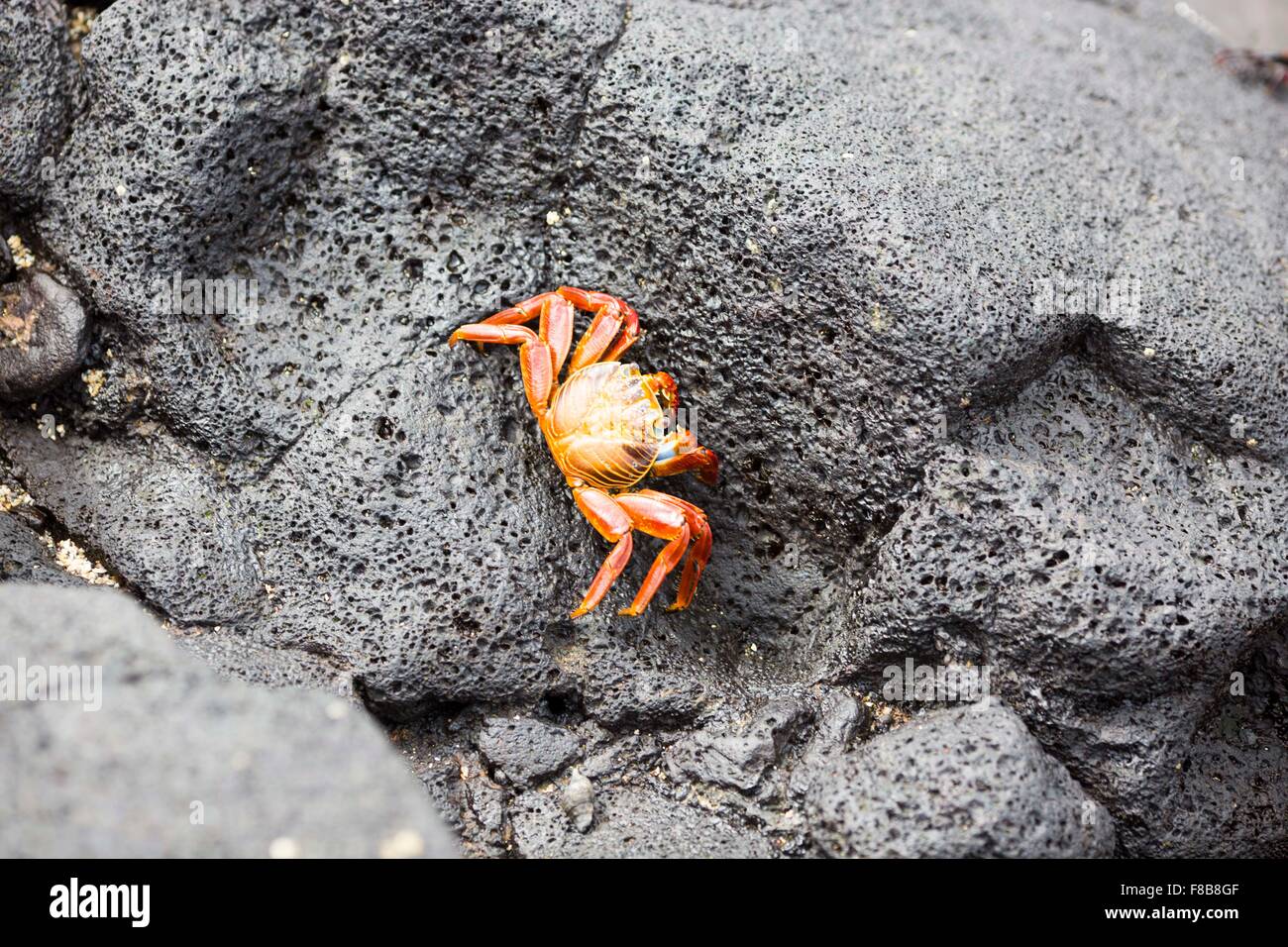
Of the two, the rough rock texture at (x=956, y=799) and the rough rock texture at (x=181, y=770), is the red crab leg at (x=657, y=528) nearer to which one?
the rough rock texture at (x=956, y=799)

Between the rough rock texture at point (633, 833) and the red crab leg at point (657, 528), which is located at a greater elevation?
the red crab leg at point (657, 528)

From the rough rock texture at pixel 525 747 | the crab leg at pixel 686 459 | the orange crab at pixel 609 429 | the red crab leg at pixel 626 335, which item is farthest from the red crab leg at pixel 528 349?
the rough rock texture at pixel 525 747

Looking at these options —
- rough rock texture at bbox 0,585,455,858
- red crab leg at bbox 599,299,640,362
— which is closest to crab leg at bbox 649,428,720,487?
red crab leg at bbox 599,299,640,362

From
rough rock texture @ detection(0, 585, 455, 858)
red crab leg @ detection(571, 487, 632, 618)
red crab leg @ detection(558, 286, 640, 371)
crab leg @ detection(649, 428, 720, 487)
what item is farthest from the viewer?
red crab leg @ detection(558, 286, 640, 371)

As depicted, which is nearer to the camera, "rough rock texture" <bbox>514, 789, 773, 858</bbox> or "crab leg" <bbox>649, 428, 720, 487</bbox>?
"rough rock texture" <bbox>514, 789, 773, 858</bbox>

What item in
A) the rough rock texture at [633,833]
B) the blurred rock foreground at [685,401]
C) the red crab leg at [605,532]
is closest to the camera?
the rough rock texture at [633,833]

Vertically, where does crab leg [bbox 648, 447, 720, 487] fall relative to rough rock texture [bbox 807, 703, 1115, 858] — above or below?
above

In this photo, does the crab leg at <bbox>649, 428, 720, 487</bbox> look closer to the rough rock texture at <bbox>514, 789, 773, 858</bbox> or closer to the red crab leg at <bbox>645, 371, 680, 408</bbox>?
the red crab leg at <bbox>645, 371, 680, 408</bbox>
